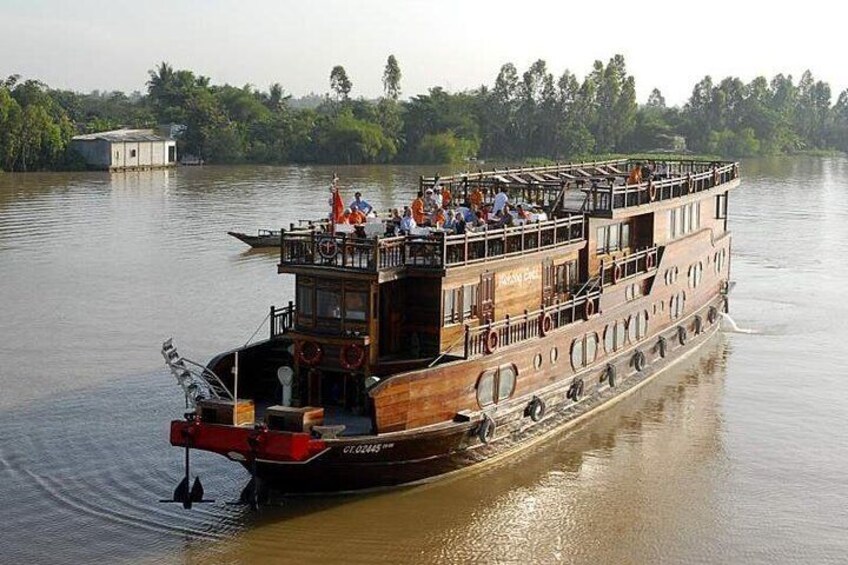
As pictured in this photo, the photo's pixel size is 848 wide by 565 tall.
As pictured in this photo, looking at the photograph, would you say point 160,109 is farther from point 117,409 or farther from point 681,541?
point 681,541

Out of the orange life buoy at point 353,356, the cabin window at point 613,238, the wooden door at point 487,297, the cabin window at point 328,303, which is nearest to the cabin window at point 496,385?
the wooden door at point 487,297

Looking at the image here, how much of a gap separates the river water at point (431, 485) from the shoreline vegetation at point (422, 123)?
180ft

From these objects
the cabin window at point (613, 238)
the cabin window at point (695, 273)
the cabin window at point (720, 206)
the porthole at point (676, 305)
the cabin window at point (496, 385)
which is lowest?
the cabin window at point (496, 385)

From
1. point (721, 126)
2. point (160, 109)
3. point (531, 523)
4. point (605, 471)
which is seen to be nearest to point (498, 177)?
point (605, 471)

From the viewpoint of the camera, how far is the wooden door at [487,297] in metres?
20.1

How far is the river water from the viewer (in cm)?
1738

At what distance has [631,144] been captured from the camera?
368ft

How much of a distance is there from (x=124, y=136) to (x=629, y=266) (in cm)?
6875

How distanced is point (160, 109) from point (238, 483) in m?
89.8

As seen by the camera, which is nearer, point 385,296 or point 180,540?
point 180,540

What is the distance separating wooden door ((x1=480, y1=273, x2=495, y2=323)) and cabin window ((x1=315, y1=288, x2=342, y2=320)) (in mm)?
2642

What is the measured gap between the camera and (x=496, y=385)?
65.3 feet

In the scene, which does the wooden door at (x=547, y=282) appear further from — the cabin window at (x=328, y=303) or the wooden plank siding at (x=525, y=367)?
the cabin window at (x=328, y=303)

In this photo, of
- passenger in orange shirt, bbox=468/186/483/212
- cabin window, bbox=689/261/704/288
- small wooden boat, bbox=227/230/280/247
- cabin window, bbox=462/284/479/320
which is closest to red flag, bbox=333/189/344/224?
cabin window, bbox=462/284/479/320
